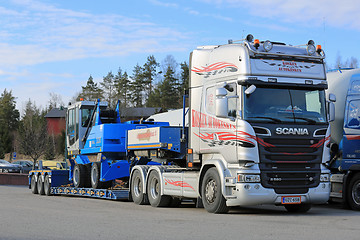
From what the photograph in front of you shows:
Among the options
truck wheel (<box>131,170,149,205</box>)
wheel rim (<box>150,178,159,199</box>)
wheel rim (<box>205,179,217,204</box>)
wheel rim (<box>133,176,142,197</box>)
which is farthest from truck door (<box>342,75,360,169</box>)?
wheel rim (<box>133,176,142,197</box>)

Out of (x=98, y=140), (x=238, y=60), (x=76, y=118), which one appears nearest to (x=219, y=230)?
(x=238, y=60)

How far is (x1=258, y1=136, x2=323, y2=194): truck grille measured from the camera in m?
13.2

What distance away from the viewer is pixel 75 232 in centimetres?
1025

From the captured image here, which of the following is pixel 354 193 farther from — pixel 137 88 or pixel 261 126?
pixel 137 88

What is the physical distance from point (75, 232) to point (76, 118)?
13.8 metres

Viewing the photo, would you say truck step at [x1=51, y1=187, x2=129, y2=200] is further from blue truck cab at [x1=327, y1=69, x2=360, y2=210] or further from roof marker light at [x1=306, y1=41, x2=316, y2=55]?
roof marker light at [x1=306, y1=41, x2=316, y2=55]

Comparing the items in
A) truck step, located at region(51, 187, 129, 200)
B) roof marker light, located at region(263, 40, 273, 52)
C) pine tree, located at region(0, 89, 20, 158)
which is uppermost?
pine tree, located at region(0, 89, 20, 158)

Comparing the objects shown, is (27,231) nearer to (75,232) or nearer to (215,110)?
(75,232)

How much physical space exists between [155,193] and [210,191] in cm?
341

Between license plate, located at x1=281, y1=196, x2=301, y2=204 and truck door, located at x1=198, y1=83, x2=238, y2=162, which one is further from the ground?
truck door, located at x1=198, y1=83, x2=238, y2=162

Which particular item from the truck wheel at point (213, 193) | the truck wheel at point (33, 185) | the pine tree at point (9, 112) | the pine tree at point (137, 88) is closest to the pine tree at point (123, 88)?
the pine tree at point (137, 88)

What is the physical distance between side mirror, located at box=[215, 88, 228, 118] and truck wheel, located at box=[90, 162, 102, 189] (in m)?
8.77

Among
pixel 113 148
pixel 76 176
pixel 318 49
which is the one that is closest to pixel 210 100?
pixel 318 49

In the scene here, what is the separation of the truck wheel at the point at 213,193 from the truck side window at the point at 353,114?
183 inches
